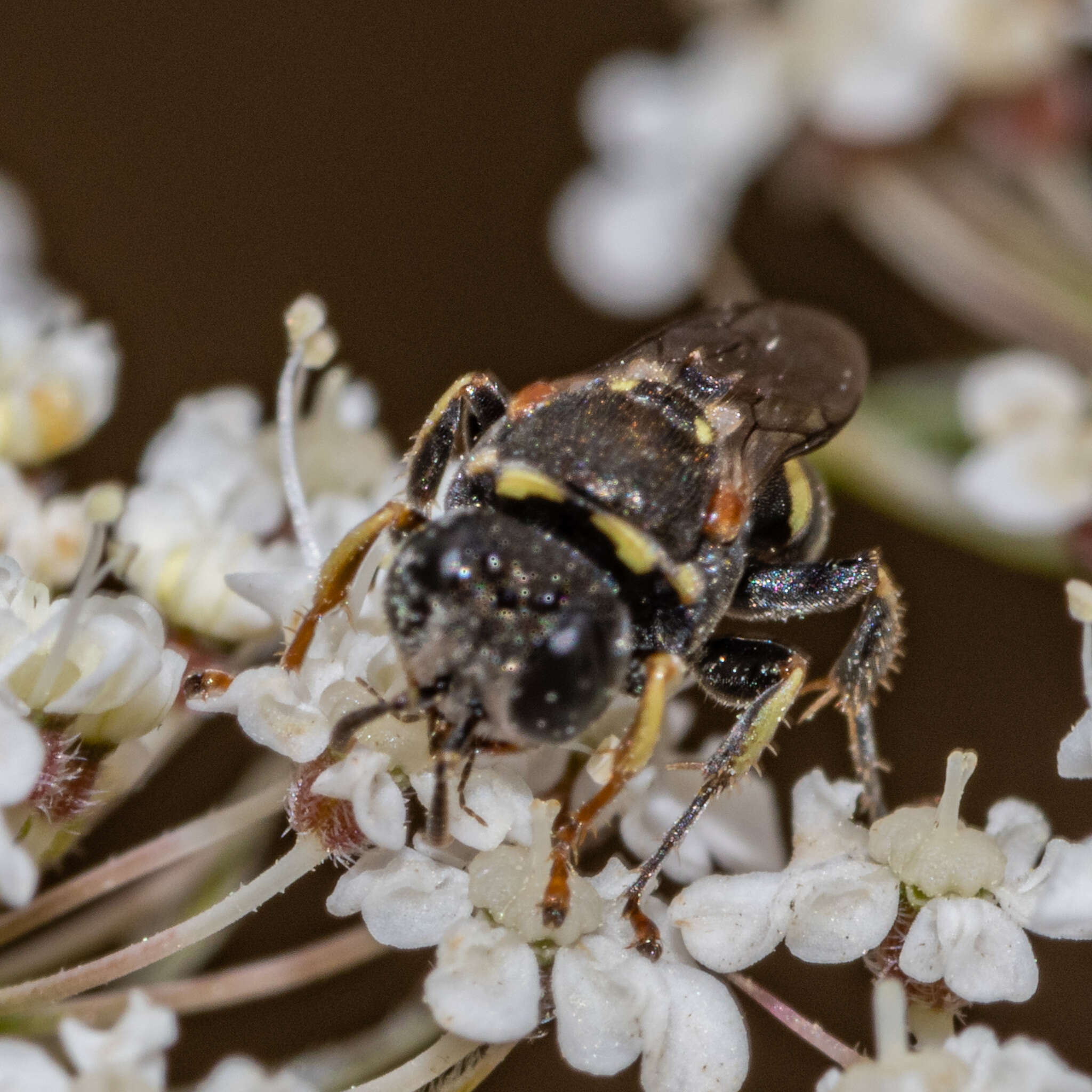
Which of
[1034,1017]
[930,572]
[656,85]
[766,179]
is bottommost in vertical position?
[1034,1017]

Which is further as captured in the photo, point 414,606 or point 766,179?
point 766,179

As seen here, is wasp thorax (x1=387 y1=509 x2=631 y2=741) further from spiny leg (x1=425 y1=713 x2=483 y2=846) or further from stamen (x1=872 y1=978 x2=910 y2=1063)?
stamen (x1=872 y1=978 x2=910 y2=1063)

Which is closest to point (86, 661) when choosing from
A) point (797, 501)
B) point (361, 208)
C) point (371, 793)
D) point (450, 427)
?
point (371, 793)

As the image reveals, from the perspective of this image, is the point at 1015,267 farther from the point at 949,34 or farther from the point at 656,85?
the point at 656,85

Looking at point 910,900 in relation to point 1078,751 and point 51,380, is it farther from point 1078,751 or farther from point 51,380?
point 51,380

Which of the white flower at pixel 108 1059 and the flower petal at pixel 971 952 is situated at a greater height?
the white flower at pixel 108 1059

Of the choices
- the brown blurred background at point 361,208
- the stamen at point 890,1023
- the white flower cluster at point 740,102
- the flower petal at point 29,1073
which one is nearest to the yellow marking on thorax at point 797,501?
the stamen at point 890,1023

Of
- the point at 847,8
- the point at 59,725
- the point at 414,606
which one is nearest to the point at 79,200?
the point at 847,8

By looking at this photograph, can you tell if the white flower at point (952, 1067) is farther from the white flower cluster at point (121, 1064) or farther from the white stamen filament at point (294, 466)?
the white stamen filament at point (294, 466)
